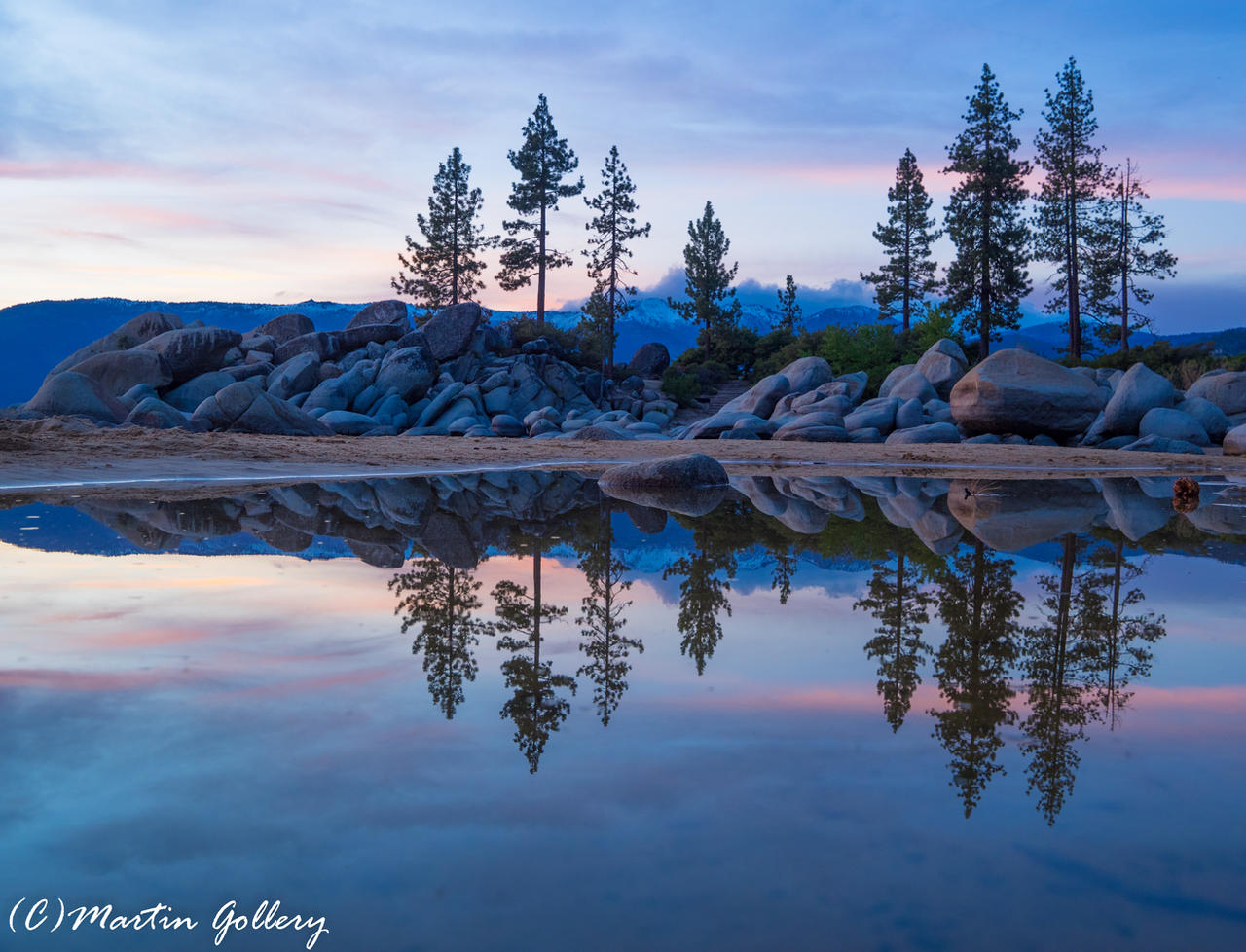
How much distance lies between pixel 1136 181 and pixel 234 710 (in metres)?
53.5

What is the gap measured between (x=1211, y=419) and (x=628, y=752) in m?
28.8

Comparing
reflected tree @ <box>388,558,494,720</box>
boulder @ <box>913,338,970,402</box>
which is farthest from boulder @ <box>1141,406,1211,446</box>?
reflected tree @ <box>388,558,494,720</box>

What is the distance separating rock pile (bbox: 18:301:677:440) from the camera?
2617 cm

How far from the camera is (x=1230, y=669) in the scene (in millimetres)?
4605

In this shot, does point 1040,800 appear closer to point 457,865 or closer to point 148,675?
point 457,865

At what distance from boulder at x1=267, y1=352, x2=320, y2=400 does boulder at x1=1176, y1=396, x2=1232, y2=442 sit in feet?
95.3

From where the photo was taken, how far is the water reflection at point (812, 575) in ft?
12.9

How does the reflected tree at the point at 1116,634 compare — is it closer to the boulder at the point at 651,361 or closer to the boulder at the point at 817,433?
the boulder at the point at 817,433

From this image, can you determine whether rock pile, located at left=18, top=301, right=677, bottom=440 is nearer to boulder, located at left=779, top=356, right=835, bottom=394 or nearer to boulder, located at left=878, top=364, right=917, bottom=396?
boulder, located at left=779, top=356, right=835, bottom=394

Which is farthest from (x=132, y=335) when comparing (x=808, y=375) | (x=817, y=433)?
(x=817, y=433)

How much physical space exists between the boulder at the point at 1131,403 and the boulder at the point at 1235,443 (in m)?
2.35

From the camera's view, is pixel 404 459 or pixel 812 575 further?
pixel 404 459

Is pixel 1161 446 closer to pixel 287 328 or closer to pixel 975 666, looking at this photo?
pixel 975 666

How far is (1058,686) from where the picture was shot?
4250 mm
